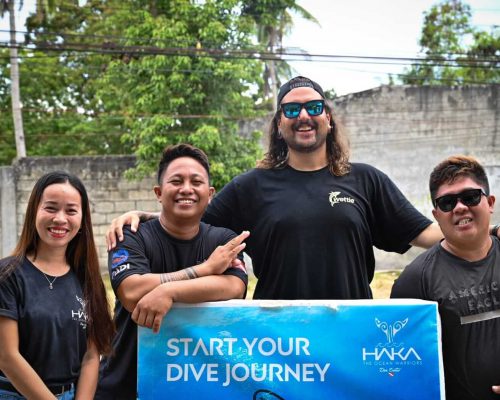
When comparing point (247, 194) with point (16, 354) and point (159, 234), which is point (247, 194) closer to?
point (159, 234)

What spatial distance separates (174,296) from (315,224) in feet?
2.84

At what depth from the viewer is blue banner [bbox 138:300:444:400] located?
2.69 metres

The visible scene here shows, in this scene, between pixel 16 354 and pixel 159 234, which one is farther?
pixel 159 234

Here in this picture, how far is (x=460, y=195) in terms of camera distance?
105 inches

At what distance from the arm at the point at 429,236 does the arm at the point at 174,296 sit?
117 cm

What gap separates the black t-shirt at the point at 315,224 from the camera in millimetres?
3029

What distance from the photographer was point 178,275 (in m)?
2.62

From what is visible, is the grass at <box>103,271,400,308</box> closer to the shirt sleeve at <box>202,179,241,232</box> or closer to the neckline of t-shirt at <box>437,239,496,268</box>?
the shirt sleeve at <box>202,179,241,232</box>

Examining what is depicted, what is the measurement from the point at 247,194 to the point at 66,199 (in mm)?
1011

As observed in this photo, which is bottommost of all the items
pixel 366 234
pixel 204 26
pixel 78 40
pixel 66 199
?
pixel 366 234

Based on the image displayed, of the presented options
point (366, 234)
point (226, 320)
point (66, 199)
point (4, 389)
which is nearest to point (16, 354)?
point (4, 389)

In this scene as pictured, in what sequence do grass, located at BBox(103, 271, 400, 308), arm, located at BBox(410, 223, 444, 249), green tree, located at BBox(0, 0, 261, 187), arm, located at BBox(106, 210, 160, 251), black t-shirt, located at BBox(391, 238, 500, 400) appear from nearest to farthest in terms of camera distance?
black t-shirt, located at BBox(391, 238, 500, 400)
arm, located at BBox(106, 210, 160, 251)
arm, located at BBox(410, 223, 444, 249)
grass, located at BBox(103, 271, 400, 308)
green tree, located at BBox(0, 0, 261, 187)

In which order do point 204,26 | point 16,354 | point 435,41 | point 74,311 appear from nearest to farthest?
point 16,354 → point 74,311 → point 204,26 → point 435,41

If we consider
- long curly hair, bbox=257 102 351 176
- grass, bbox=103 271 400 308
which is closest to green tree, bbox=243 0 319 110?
grass, bbox=103 271 400 308
